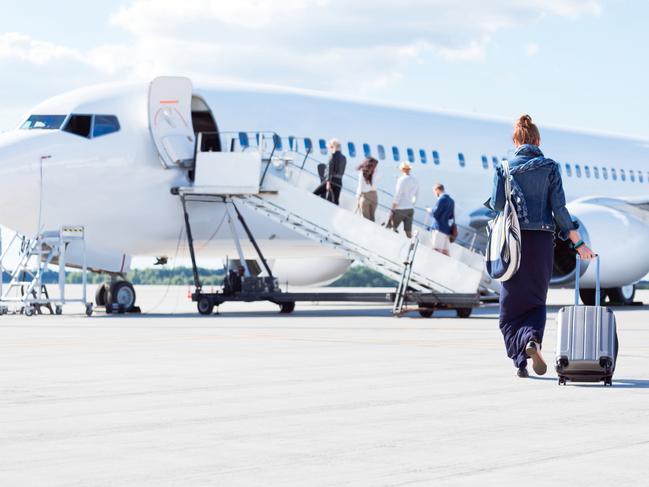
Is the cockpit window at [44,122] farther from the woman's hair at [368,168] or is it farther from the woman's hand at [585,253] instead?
the woman's hand at [585,253]

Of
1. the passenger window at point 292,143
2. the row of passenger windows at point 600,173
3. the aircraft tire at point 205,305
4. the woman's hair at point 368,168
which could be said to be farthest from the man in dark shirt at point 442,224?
the row of passenger windows at point 600,173

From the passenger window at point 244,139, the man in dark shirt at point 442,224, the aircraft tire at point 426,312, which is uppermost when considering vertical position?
the passenger window at point 244,139

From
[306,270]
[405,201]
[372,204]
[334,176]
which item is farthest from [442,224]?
[306,270]

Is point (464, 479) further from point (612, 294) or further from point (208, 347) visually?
point (612, 294)

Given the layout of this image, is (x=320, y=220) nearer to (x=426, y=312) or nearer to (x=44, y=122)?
(x=426, y=312)

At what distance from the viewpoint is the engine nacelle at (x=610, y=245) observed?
843 inches

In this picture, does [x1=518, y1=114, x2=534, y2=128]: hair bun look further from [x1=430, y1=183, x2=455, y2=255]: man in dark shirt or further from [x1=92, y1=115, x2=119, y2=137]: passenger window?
[x1=92, y1=115, x2=119, y2=137]: passenger window

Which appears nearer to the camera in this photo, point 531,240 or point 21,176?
point 531,240

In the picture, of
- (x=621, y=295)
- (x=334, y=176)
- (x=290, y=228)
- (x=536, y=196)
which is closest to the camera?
(x=536, y=196)

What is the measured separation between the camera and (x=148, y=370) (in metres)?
9.20

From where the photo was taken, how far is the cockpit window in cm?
1956

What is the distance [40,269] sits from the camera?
20.1 m

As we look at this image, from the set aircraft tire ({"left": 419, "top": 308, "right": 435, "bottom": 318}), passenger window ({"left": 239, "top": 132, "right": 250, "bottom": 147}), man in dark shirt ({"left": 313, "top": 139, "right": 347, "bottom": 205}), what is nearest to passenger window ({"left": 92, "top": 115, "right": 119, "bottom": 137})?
passenger window ({"left": 239, "top": 132, "right": 250, "bottom": 147})

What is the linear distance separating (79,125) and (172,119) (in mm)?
1466
